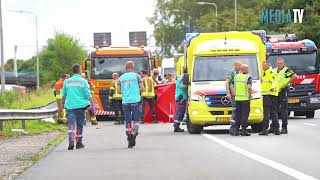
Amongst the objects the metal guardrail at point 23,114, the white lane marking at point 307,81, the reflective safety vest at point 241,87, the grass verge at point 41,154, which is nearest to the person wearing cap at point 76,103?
the grass verge at point 41,154

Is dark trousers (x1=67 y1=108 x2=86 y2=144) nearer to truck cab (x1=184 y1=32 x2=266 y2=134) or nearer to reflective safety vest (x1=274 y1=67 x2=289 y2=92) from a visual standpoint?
truck cab (x1=184 y1=32 x2=266 y2=134)

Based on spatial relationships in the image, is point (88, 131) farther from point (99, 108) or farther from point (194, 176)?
point (194, 176)

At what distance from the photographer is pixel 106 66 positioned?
1227 inches

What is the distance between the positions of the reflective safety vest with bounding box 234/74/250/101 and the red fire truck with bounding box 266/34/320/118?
32.4 ft

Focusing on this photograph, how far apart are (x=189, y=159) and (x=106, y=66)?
57.5 ft

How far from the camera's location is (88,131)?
2397 centimetres

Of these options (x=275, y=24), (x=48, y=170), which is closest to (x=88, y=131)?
(x=48, y=170)

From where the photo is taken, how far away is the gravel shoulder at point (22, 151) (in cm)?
1313

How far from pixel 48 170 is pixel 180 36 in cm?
9757

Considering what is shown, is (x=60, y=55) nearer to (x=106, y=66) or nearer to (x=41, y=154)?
(x=106, y=66)

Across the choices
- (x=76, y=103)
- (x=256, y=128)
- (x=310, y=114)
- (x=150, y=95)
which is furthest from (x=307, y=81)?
(x=76, y=103)

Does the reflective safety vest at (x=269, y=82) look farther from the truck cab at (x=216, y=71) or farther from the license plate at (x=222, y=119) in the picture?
the license plate at (x=222, y=119)

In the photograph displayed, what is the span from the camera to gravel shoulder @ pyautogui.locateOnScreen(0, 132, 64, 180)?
13.1m

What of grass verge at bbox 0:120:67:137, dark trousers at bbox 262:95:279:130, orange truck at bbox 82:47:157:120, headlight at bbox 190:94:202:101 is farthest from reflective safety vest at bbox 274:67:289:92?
orange truck at bbox 82:47:157:120
